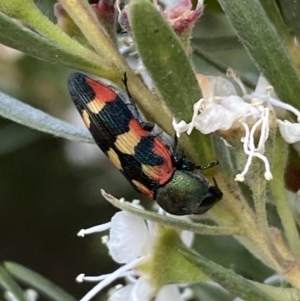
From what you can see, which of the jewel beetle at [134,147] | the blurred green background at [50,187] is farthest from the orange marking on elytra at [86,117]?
the blurred green background at [50,187]

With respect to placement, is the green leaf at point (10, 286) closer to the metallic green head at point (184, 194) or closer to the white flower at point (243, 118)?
the metallic green head at point (184, 194)

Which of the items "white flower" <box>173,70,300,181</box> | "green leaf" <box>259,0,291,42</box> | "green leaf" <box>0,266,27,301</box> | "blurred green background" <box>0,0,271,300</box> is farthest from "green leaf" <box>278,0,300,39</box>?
"blurred green background" <box>0,0,271,300</box>

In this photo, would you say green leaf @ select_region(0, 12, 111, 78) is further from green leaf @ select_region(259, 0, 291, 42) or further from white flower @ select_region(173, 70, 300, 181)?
green leaf @ select_region(259, 0, 291, 42)

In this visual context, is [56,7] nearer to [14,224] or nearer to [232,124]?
[232,124]

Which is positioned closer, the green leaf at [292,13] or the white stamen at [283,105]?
the white stamen at [283,105]

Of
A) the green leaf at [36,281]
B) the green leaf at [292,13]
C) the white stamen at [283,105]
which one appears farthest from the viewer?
the green leaf at [36,281]

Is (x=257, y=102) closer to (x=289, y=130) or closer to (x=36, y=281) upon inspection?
(x=289, y=130)
